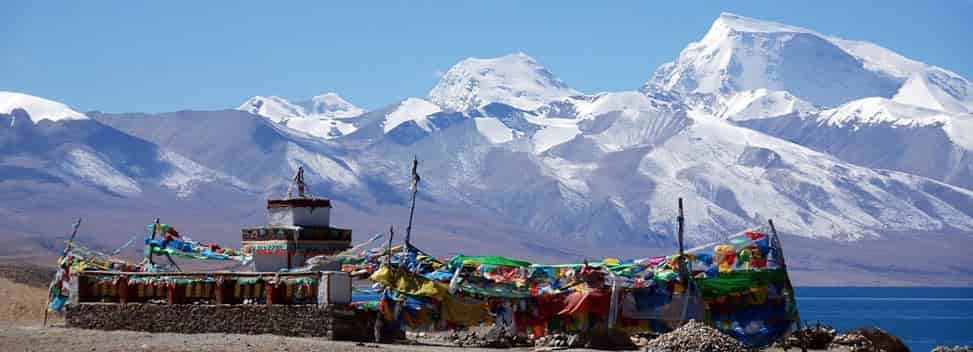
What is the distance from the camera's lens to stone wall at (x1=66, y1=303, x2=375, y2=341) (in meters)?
36.6

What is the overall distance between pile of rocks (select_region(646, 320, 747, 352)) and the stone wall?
22.5 feet

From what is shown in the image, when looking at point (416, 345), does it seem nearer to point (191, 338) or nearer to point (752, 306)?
point (191, 338)

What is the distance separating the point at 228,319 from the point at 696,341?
10658 mm

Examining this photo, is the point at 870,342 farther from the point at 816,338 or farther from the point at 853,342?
the point at 816,338

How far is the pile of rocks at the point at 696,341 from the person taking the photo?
1359 inches

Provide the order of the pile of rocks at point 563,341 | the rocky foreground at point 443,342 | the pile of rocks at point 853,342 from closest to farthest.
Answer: the rocky foreground at point 443,342, the pile of rocks at point 563,341, the pile of rocks at point 853,342

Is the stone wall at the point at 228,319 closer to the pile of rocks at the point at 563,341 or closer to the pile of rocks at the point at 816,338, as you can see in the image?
the pile of rocks at the point at 563,341

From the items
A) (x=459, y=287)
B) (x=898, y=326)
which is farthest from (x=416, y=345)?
(x=898, y=326)

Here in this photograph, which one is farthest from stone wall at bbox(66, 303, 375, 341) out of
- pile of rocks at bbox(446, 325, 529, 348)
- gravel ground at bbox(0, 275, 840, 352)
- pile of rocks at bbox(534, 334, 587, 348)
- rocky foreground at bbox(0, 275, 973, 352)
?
pile of rocks at bbox(534, 334, 587, 348)

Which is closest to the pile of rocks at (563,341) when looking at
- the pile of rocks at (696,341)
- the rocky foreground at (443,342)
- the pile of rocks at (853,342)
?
the rocky foreground at (443,342)

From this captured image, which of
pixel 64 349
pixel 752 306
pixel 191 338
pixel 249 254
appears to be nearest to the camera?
pixel 64 349

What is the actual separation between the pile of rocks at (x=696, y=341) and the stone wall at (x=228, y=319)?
686 centimetres

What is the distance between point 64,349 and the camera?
104 feet

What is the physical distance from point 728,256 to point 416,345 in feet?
24.5
